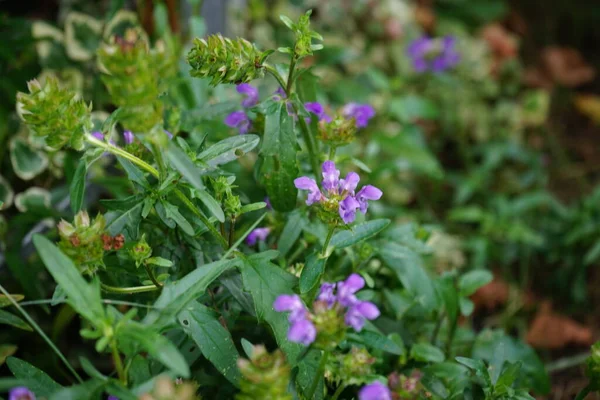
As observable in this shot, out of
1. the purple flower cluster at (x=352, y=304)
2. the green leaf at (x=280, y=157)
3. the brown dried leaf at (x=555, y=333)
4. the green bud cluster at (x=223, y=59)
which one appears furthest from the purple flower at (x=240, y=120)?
the brown dried leaf at (x=555, y=333)

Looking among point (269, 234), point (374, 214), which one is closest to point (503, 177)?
point (374, 214)

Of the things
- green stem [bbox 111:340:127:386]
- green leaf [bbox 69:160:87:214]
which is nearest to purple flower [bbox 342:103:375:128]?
green leaf [bbox 69:160:87:214]

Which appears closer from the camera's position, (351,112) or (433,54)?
(351,112)

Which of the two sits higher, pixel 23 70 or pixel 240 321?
pixel 23 70

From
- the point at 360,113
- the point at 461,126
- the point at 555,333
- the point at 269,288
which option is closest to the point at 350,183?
the point at 269,288

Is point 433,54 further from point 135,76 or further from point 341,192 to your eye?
point 135,76

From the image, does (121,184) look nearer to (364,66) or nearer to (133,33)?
(133,33)

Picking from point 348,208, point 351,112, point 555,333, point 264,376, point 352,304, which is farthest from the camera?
point 555,333

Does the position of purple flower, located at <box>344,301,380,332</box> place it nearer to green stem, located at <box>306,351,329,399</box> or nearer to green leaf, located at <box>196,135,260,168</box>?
green stem, located at <box>306,351,329,399</box>
